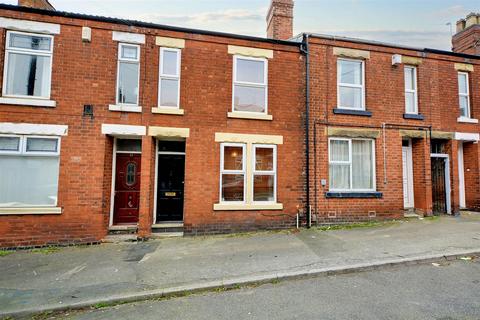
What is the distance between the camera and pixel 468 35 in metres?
11.2

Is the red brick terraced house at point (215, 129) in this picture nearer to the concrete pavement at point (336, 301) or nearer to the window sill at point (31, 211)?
the window sill at point (31, 211)

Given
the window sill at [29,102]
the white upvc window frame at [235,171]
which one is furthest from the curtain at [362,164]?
the window sill at [29,102]

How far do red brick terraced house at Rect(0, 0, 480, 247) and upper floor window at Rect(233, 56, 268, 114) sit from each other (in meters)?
0.05

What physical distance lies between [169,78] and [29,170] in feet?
15.1

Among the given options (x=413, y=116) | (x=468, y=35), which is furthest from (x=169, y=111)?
(x=468, y=35)

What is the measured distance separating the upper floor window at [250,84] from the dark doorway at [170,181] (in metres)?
2.43

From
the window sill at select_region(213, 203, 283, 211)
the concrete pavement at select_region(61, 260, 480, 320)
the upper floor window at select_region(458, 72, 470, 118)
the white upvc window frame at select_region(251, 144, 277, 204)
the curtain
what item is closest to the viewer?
the concrete pavement at select_region(61, 260, 480, 320)

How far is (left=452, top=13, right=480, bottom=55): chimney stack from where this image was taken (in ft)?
35.9

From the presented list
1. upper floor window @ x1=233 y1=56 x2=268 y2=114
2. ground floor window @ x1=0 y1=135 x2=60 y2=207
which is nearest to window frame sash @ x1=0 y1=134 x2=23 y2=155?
ground floor window @ x1=0 y1=135 x2=60 y2=207

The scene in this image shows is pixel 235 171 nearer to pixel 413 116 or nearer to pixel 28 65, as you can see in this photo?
pixel 28 65

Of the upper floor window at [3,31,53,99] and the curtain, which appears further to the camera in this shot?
the curtain

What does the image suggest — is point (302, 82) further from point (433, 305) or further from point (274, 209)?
point (433, 305)

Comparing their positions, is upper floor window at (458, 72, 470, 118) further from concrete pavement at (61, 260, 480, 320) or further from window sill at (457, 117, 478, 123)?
concrete pavement at (61, 260, 480, 320)

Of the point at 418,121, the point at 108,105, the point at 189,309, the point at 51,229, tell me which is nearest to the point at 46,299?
the point at 189,309
